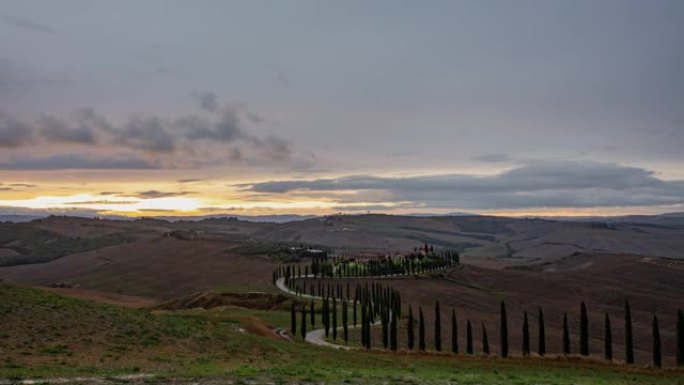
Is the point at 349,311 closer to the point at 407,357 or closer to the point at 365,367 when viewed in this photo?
the point at 407,357

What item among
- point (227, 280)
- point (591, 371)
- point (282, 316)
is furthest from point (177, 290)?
point (591, 371)

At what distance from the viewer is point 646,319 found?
116 metres

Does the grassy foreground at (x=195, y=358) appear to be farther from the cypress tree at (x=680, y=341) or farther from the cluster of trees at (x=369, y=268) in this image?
the cluster of trees at (x=369, y=268)

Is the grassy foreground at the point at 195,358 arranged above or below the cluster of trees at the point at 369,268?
above

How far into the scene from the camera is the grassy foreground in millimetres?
33688

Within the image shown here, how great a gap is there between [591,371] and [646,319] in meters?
75.2

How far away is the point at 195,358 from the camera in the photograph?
4175 cm

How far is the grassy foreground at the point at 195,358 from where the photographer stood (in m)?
33.7

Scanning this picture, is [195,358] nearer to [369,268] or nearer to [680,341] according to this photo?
[680,341]

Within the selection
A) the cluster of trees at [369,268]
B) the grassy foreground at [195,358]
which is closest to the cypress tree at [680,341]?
the grassy foreground at [195,358]

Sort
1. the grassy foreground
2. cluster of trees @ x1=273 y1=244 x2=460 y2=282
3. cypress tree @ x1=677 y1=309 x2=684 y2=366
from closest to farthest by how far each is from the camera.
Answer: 1. the grassy foreground
2. cypress tree @ x1=677 y1=309 x2=684 y2=366
3. cluster of trees @ x1=273 y1=244 x2=460 y2=282

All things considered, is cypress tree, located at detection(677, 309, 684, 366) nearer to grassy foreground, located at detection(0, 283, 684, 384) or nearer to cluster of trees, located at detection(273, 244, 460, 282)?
grassy foreground, located at detection(0, 283, 684, 384)

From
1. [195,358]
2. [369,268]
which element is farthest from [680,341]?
[369,268]

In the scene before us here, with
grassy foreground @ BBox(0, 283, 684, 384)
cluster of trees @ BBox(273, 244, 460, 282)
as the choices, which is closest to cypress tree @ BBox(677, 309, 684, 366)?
grassy foreground @ BBox(0, 283, 684, 384)
